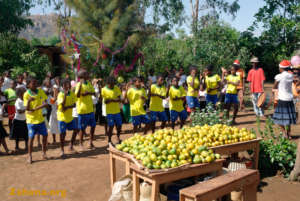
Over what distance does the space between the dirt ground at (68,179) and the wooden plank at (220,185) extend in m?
1.09

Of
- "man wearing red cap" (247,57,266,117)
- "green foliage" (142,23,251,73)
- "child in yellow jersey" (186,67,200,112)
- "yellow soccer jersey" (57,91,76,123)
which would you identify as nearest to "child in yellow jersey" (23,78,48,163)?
"yellow soccer jersey" (57,91,76,123)

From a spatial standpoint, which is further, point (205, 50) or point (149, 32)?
point (149, 32)

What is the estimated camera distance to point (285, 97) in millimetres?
7137

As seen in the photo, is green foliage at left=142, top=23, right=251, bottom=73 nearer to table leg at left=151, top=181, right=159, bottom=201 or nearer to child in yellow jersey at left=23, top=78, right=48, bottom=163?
child in yellow jersey at left=23, top=78, right=48, bottom=163

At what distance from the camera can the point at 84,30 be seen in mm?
20406

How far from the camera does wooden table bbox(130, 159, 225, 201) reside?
336cm

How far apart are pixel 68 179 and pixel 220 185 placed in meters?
3.16

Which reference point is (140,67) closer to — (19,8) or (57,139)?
(57,139)

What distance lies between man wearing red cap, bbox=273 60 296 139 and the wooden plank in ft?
13.2

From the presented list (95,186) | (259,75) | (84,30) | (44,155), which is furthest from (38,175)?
(84,30)

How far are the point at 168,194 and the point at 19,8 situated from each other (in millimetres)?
22712

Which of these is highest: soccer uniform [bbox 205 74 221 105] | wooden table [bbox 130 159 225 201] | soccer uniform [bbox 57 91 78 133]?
soccer uniform [bbox 205 74 221 105]

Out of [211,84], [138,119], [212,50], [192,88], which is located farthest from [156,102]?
[212,50]

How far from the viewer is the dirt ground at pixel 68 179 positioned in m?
4.62
